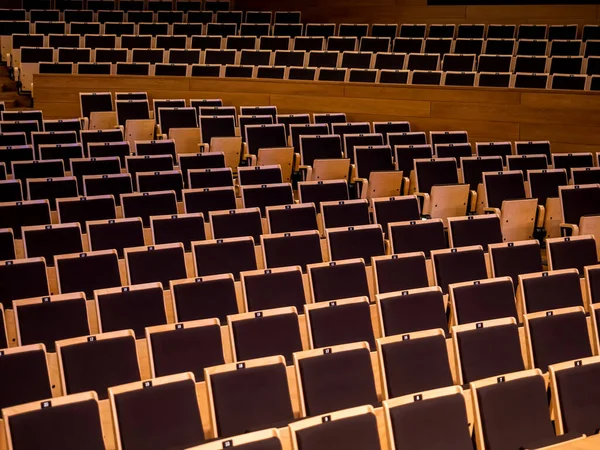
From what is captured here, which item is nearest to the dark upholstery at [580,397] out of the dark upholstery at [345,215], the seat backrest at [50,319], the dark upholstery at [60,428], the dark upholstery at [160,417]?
the dark upholstery at [160,417]

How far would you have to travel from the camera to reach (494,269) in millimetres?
1557

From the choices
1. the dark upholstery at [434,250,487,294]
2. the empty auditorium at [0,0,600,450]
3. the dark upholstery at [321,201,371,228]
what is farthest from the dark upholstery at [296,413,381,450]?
the dark upholstery at [321,201,371,228]

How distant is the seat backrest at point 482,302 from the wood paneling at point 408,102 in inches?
48.0

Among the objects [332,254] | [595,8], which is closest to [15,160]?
[332,254]

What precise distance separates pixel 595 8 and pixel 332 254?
2311mm

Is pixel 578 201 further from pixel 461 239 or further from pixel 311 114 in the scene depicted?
pixel 311 114

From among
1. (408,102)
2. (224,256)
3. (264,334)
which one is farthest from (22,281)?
(408,102)

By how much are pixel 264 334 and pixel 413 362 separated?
8.1 inches

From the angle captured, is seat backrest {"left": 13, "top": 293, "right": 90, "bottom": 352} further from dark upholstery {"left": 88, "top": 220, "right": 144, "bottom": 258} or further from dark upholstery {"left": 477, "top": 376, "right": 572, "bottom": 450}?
dark upholstery {"left": 477, "top": 376, "right": 572, "bottom": 450}

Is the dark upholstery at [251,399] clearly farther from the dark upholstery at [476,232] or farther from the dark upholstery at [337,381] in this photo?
the dark upholstery at [476,232]

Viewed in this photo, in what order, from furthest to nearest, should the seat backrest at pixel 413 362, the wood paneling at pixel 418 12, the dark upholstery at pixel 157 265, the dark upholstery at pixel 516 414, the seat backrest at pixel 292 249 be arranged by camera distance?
the wood paneling at pixel 418 12 → the seat backrest at pixel 292 249 → the dark upholstery at pixel 157 265 → the seat backrest at pixel 413 362 → the dark upholstery at pixel 516 414

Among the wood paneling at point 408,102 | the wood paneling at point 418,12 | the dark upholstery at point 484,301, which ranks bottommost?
the dark upholstery at point 484,301

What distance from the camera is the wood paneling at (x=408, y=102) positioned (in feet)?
8.21

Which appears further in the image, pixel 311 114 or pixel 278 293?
pixel 311 114
